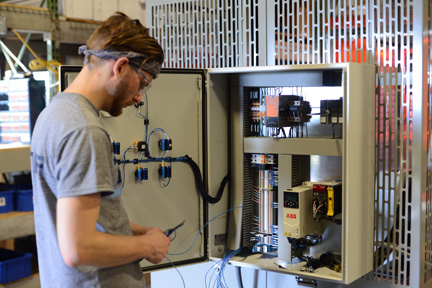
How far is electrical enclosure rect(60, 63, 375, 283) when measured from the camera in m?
2.29

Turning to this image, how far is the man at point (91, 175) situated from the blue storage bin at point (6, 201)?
293cm

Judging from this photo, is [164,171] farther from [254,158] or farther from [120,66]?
[120,66]

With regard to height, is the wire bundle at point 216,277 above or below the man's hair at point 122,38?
below

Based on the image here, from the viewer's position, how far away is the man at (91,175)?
4.08ft

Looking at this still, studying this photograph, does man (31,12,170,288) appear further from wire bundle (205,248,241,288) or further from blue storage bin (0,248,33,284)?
blue storage bin (0,248,33,284)

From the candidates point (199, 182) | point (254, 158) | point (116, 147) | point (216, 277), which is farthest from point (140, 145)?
point (216, 277)

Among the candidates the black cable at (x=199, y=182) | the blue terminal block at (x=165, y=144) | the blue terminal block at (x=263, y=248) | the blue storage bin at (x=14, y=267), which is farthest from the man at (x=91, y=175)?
the blue storage bin at (x=14, y=267)

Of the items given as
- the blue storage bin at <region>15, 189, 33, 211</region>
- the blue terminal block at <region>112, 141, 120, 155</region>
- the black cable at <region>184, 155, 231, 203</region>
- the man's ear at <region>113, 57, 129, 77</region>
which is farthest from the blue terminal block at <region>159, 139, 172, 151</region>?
the blue storage bin at <region>15, 189, 33, 211</region>

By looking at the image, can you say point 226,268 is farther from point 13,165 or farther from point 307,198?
point 13,165

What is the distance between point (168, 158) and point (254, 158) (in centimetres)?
44

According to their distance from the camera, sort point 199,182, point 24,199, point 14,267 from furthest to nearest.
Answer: point 24,199, point 14,267, point 199,182

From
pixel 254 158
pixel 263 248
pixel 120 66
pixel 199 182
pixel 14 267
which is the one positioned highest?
pixel 120 66

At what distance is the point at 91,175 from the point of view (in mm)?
1244

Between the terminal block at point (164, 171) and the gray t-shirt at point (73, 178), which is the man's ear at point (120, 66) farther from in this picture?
the terminal block at point (164, 171)
